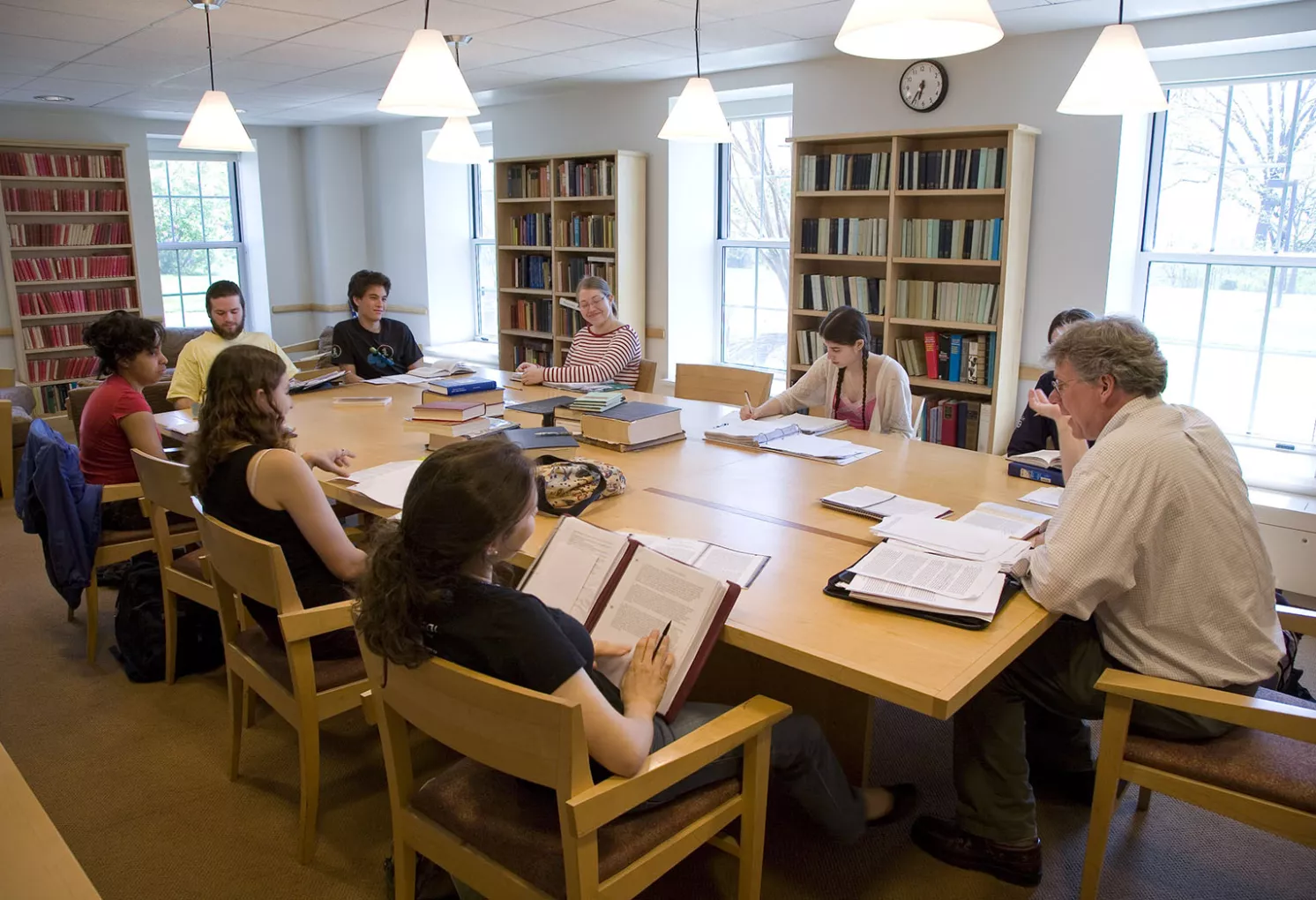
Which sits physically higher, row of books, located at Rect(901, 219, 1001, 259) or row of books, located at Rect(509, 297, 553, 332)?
row of books, located at Rect(901, 219, 1001, 259)

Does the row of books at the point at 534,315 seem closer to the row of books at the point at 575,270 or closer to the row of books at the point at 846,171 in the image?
the row of books at the point at 575,270

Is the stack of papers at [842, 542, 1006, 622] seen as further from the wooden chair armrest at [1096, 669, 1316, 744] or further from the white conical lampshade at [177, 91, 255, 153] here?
the white conical lampshade at [177, 91, 255, 153]

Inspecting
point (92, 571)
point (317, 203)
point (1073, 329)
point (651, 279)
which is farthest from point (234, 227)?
point (1073, 329)

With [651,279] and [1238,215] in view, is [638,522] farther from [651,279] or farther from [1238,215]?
[651,279]

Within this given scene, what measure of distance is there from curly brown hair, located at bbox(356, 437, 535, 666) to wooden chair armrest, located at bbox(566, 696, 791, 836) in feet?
1.09

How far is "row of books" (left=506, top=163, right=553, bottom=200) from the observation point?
6.60 m

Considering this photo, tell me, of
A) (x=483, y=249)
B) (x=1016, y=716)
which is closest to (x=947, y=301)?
(x=1016, y=716)

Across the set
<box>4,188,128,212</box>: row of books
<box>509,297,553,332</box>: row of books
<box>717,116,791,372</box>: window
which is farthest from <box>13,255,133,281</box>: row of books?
<box>717,116,791,372</box>: window

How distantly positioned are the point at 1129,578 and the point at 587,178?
5.12 meters

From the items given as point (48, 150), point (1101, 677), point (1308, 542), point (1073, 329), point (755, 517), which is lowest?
→ point (1308, 542)

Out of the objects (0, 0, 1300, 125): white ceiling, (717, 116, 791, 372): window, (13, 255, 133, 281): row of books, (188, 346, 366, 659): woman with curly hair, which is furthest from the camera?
(13, 255, 133, 281): row of books

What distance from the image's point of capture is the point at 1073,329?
202 centimetres

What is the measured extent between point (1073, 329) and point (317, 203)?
8.15 m

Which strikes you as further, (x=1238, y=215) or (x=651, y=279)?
(x=651, y=279)
